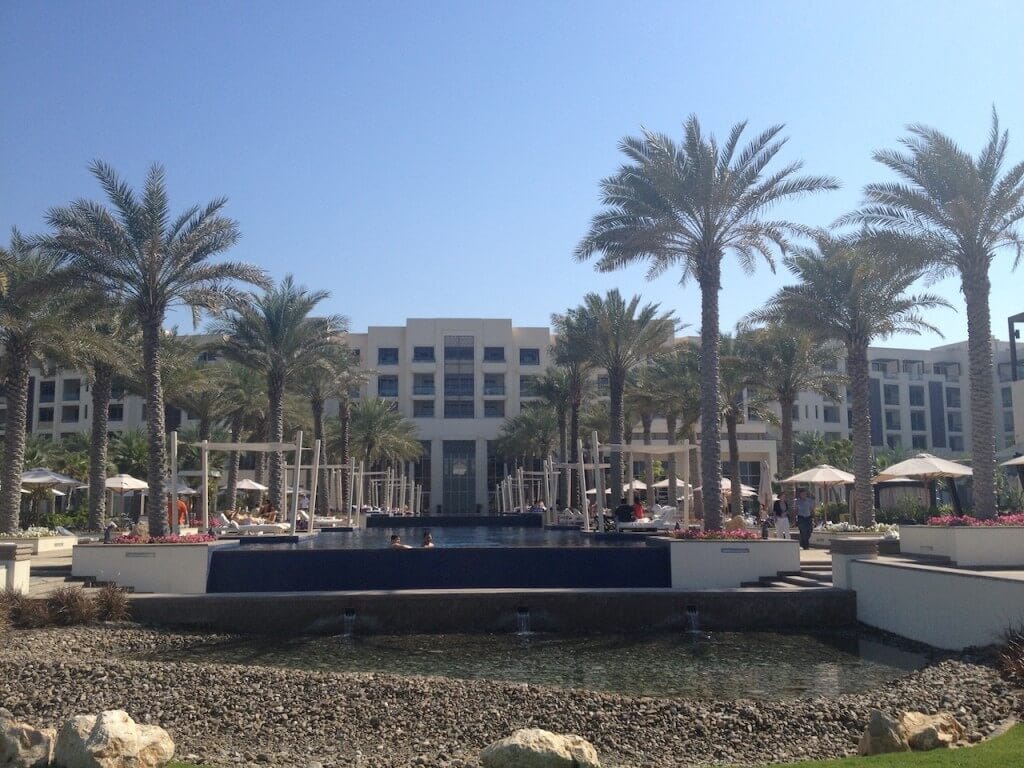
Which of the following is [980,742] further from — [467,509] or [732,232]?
[467,509]

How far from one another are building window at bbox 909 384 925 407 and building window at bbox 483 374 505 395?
38.3 metres

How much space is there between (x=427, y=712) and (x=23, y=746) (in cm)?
431

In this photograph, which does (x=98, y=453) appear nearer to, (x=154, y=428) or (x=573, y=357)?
(x=154, y=428)

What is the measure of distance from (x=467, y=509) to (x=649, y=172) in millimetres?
→ 53880

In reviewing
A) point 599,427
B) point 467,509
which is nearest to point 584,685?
point 599,427

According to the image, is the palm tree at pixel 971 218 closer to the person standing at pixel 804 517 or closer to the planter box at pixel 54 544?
the person standing at pixel 804 517

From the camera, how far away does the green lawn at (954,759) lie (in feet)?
21.8

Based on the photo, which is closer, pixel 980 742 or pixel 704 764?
pixel 980 742

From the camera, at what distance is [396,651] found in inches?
608

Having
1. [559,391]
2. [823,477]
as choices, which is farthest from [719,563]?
[559,391]

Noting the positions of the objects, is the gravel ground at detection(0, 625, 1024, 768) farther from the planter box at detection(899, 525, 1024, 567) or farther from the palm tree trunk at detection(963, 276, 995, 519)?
the palm tree trunk at detection(963, 276, 995, 519)

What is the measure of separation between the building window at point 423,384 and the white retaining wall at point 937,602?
6110 centimetres

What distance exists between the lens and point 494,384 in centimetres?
7756

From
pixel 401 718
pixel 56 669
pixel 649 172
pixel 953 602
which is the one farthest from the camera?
pixel 649 172
